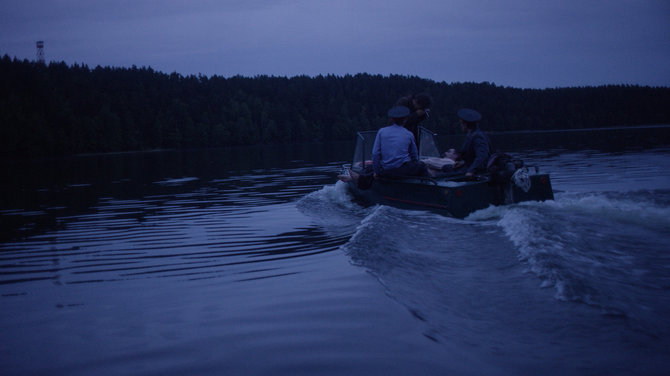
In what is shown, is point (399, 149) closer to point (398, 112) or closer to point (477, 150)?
point (398, 112)

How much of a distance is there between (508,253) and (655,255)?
1429 mm

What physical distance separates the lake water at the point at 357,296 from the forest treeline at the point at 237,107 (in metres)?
85.8

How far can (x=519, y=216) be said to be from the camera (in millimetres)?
7320

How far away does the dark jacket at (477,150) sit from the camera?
9587 mm

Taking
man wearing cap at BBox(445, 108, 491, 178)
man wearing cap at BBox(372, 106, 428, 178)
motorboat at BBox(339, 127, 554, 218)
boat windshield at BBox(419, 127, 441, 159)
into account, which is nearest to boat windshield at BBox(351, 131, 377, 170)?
boat windshield at BBox(419, 127, 441, 159)

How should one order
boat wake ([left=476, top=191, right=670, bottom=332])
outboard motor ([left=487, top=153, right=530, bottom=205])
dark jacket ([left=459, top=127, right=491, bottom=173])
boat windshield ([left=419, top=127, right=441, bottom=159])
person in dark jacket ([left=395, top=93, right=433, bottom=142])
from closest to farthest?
boat wake ([left=476, top=191, right=670, bottom=332]) → outboard motor ([left=487, top=153, right=530, bottom=205]) → dark jacket ([left=459, top=127, right=491, bottom=173]) → person in dark jacket ([left=395, top=93, right=433, bottom=142]) → boat windshield ([left=419, top=127, right=441, bottom=159])

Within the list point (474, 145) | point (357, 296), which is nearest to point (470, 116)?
point (474, 145)

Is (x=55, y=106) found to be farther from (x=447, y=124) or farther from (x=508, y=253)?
(x=508, y=253)

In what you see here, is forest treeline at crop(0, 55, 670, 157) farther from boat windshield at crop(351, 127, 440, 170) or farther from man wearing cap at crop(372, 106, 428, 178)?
man wearing cap at crop(372, 106, 428, 178)

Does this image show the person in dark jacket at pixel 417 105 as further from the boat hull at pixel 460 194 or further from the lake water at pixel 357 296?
the lake water at pixel 357 296

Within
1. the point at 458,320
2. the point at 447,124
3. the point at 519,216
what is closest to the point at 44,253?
the point at 458,320

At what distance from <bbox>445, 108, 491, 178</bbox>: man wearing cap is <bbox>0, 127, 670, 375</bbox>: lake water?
4.19ft

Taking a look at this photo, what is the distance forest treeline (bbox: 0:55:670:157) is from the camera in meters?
97.6

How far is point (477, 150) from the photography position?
31.8ft
